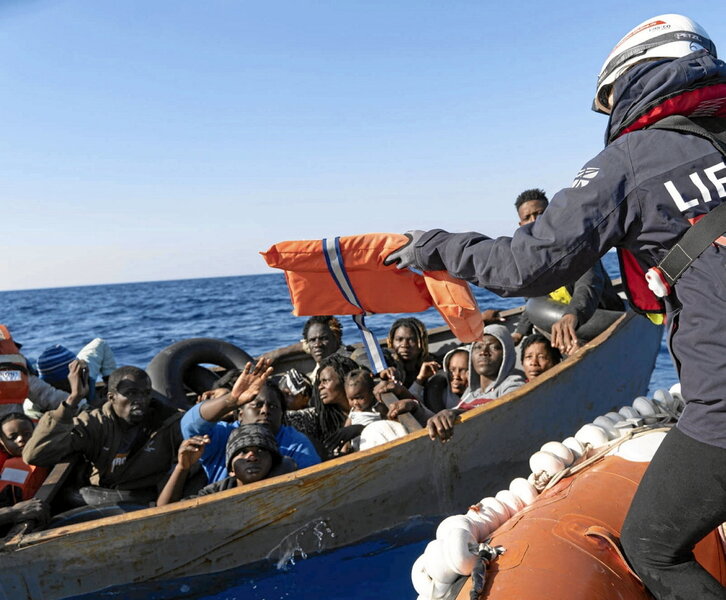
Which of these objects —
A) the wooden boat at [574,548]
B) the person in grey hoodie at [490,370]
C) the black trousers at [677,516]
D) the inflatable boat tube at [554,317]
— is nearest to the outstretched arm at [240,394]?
the person in grey hoodie at [490,370]

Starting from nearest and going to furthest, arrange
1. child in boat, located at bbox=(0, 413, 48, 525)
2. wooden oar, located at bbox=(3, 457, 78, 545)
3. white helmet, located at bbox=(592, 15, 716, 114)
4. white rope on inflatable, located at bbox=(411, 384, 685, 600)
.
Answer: white helmet, located at bbox=(592, 15, 716, 114), white rope on inflatable, located at bbox=(411, 384, 685, 600), wooden oar, located at bbox=(3, 457, 78, 545), child in boat, located at bbox=(0, 413, 48, 525)

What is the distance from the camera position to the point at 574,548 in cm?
234

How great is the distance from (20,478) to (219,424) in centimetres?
121

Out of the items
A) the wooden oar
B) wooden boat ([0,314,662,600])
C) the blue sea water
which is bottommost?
the blue sea water

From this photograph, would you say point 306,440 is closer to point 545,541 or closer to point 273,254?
point 273,254

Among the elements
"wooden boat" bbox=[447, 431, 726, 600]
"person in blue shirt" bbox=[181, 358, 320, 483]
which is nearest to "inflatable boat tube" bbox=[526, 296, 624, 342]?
"person in blue shirt" bbox=[181, 358, 320, 483]

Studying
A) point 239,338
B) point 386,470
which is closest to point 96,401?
point 386,470

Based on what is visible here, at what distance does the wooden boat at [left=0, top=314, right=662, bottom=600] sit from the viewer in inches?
143

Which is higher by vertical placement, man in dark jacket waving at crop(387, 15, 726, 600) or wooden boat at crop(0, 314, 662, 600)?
man in dark jacket waving at crop(387, 15, 726, 600)

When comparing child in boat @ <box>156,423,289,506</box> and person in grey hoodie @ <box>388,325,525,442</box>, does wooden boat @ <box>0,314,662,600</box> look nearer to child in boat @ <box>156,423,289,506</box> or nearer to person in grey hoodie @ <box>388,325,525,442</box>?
child in boat @ <box>156,423,289,506</box>

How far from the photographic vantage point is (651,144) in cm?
179

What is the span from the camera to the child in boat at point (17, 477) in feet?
12.5

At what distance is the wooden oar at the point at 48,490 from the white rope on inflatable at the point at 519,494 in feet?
7.11

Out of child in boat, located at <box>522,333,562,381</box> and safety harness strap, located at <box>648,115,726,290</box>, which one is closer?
safety harness strap, located at <box>648,115,726,290</box>
